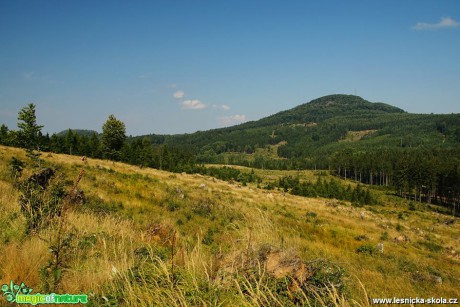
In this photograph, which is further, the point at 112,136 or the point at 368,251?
the point at 112,136

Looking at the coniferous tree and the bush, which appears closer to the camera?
the bush

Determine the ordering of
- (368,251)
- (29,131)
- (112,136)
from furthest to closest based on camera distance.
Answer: (112,136) < (29,131) < (368,251)

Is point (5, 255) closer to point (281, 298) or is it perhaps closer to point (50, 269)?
point (50, 269)

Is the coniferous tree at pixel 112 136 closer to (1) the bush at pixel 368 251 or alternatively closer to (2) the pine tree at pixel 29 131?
(2) the pine tree at pixel 29 131

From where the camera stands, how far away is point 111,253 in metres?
5.03

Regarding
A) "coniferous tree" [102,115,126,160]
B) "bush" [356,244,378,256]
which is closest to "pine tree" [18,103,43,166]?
"bush" [356,244,378,256]

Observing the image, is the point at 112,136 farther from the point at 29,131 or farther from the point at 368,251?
the point at 368,251

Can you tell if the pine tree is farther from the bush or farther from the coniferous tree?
the coniferous tree

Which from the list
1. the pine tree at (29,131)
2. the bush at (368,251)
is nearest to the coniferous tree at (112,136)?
the pine tree at (29,131)

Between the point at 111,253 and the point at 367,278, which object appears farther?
the point at 367,278

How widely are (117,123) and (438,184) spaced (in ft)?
316

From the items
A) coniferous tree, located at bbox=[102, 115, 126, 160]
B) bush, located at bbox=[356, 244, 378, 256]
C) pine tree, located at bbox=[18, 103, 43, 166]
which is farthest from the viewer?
coniferous tree, located at bbox=[102, 115, 126, 160]

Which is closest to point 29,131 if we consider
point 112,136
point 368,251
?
point 368,251

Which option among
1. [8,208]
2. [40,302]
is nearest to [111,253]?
[40,302]
